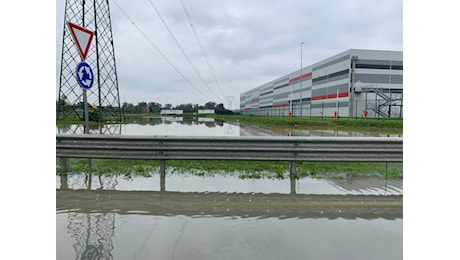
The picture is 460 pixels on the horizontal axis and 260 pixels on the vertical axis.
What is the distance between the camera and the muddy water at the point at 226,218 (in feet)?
9.86

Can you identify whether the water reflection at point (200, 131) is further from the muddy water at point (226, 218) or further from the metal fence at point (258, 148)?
the muddy water at point (226, 218)

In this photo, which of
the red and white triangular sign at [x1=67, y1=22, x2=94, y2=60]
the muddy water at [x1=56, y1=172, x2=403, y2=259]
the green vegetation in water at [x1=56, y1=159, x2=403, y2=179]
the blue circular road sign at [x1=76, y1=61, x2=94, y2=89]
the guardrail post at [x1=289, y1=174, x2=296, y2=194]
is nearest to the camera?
the muddy water at [x1=56, y1=172, x2=403, y2=259]

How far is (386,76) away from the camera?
53.8 metres

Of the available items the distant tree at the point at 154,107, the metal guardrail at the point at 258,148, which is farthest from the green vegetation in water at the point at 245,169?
the distant tree at the point at 154,107

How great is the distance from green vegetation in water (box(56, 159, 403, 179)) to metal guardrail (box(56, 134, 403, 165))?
1.85 ft

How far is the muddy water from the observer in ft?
9.86

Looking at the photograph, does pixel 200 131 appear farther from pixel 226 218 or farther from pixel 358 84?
pixel 358 84

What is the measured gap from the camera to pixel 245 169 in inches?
255

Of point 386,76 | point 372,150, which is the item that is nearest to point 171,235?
point 372,150

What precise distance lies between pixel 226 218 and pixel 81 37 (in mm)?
4469

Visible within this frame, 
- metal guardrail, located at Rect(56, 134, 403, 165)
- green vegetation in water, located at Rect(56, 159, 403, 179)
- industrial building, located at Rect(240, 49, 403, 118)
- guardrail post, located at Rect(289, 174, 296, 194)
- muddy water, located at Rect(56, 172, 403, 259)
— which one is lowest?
muddy water, located at Rect(56, 172, 403, 259)

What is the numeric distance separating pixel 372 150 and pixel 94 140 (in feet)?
18.4

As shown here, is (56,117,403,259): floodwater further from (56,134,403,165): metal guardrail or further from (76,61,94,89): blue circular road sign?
(76,61,94,89): blue circular road sign

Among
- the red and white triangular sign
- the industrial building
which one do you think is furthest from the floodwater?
the industrial building
